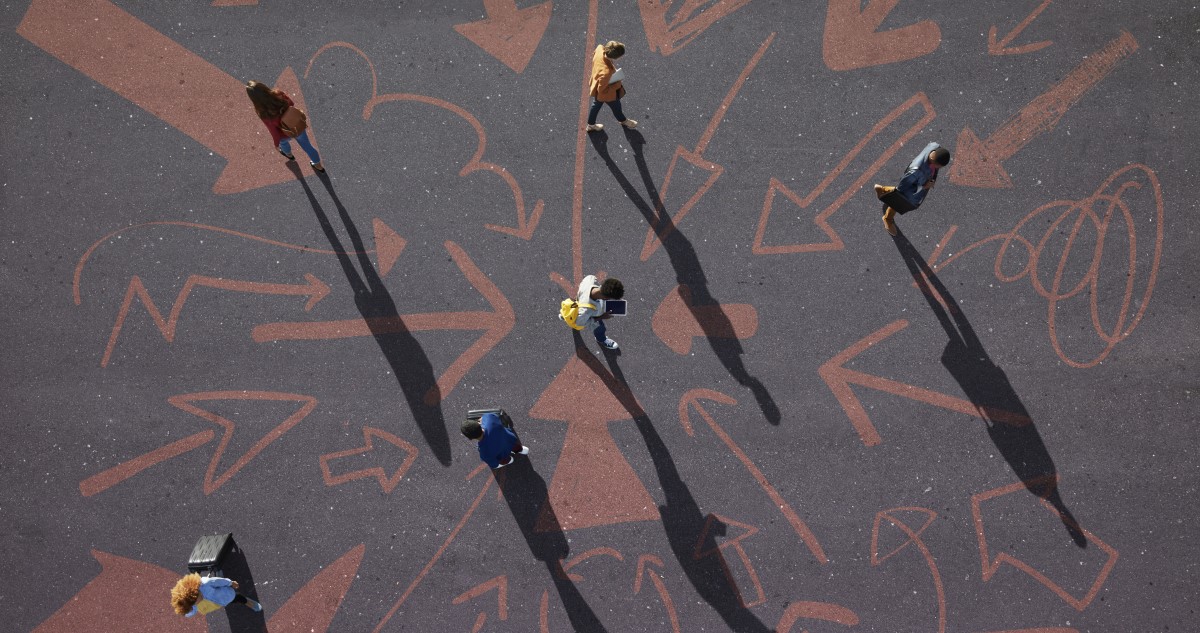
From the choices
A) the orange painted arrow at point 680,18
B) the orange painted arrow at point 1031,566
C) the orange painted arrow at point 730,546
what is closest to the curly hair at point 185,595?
the orange painted arrow at point 730,546

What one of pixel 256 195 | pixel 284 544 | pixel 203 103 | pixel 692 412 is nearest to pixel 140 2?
pixel 203 103

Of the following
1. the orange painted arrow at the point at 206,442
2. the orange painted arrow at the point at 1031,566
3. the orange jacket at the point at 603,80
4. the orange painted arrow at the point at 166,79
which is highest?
the orange painted arrow at the point at 166,79

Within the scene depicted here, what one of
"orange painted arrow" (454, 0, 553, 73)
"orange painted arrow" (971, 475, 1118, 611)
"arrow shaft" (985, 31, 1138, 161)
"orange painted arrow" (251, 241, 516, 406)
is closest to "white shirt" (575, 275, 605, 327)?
"orange painted arrow" (251, 241, 516, 406)

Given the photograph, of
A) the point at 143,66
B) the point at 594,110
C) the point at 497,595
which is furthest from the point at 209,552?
the point at 594,110

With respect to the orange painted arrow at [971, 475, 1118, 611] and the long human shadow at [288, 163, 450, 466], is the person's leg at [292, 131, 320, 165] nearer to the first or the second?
the long human shadow at [288, 163, 450, 466]

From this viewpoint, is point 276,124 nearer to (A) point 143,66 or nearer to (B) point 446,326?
(A) point 143,66

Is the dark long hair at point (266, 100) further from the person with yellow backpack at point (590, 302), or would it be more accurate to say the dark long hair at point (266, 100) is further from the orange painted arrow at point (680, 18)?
the orange painted arrow at point (680, 18)
